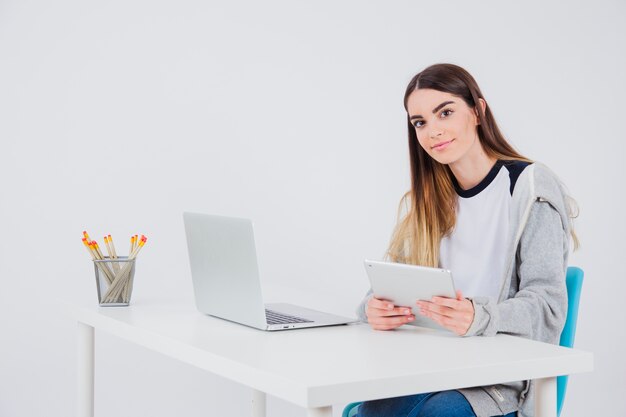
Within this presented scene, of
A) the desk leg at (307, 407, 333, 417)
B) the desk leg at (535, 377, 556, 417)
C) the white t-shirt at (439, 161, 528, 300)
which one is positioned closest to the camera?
the desk leg at (307, 407, 333, 417)

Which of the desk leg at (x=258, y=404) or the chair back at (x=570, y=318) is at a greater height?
the chair back at (x=570, y=318)

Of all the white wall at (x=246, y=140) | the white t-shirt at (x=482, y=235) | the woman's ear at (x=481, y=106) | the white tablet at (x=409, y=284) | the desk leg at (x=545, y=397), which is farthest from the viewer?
the white wall at (x=246, y=140)

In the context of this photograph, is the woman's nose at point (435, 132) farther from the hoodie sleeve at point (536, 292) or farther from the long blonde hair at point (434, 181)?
the hoodie sleeve at point (536, 292)

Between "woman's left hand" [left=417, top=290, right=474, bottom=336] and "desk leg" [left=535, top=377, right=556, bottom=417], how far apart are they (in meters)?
0.19

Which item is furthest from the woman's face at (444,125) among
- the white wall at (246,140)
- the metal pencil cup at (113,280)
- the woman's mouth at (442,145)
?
the white wall at (246,140)

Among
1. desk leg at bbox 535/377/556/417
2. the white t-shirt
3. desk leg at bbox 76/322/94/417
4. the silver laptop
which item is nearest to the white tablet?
the silver laptop

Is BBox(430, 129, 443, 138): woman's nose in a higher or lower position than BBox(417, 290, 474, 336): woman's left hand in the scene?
higher

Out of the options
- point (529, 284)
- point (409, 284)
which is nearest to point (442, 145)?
point (529, 284)

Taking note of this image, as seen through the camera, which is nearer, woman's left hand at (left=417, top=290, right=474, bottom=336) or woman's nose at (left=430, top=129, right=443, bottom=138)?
woman's left hand at (left=417, top=290, right=474, bottom=336)

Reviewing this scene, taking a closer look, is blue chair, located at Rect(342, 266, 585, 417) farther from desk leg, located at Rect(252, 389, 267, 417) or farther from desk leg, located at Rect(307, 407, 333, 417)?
desk leg, located at Rect(307, 407, 333, 417)

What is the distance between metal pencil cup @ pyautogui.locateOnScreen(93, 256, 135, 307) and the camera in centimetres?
213

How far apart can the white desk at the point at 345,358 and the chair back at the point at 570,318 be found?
347 millimetres

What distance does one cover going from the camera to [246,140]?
3.55m

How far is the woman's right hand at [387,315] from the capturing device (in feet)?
6.02
